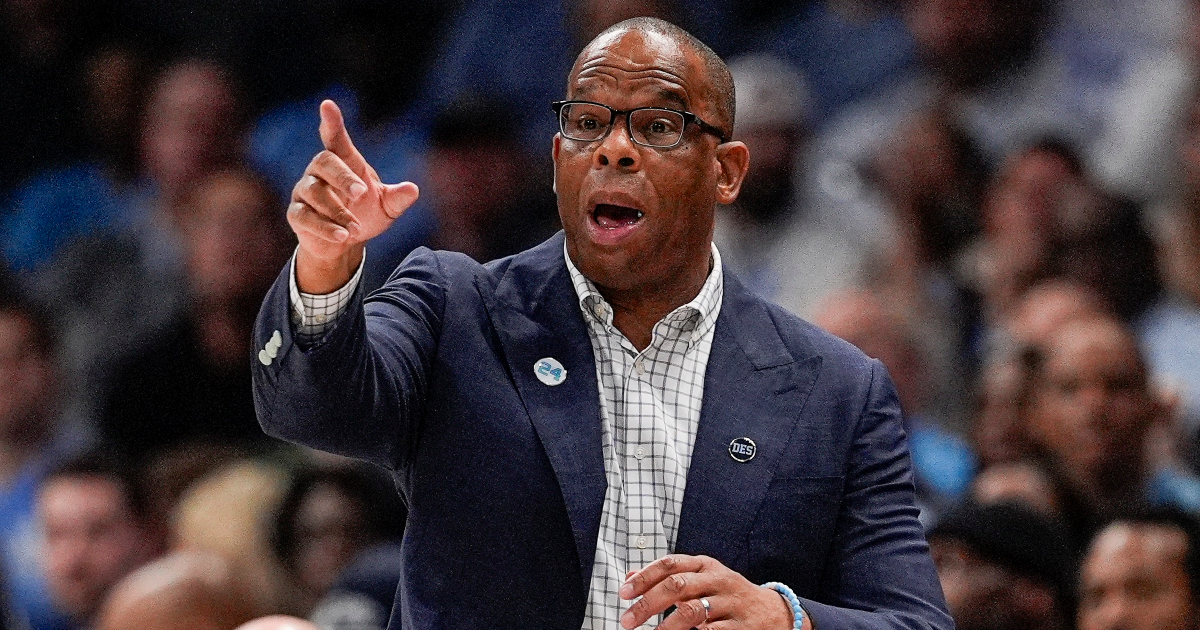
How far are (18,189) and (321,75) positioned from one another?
1.27 meters

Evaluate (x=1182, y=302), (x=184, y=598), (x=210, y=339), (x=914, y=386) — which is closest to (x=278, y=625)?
(x=184, y=598)

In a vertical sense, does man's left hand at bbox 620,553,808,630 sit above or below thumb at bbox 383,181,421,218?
below

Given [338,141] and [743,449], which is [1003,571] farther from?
[338,141]

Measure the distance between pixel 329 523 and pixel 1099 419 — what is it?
8.48 feet

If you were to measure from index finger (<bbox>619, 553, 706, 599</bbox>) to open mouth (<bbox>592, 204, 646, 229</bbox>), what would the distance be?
640 millimetres

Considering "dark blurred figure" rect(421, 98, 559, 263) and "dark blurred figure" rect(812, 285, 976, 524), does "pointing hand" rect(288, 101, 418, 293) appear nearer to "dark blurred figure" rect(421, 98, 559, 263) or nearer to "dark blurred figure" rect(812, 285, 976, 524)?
"dark blurred figure" rect(812, 285, 976, 524)

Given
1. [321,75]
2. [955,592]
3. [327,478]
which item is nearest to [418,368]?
[955,592]

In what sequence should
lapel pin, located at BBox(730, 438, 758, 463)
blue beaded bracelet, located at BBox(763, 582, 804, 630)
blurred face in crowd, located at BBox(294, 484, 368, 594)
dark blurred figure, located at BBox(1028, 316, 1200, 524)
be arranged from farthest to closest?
blurred face in crowd, located at BBox(294, 484, 368, 594) < dark blurred figure, located at BBox(1028, 316, 1200, 524) < lapel pin, located at BBox(730, 438, 758, 463) < blue beaded bracelet, located at BBox(763, 582, 804, 630)

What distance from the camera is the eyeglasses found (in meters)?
2.35

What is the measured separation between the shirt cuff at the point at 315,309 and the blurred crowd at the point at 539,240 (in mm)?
2445

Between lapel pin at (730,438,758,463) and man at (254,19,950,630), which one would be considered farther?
lapel pin at (730,438,758,463)

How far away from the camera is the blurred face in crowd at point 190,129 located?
18.7 feet

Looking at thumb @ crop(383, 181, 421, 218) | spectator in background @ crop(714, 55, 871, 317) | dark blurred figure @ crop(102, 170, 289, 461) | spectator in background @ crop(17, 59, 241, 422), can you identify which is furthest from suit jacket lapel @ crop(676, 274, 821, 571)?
spectator in background @ crop(17, 59, 241, 422)

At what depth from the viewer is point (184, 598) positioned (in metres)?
4.29
